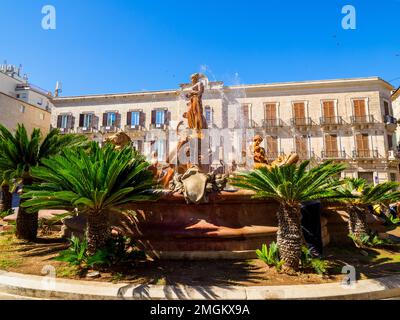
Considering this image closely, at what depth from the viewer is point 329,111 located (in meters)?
29.7

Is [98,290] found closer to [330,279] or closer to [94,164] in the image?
[94,164]

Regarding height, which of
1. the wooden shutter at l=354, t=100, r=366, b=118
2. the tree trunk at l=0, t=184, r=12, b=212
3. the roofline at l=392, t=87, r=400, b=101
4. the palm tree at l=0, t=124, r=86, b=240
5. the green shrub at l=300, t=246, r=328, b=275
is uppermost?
the roofline at l=392, t=87, r=400, b=101

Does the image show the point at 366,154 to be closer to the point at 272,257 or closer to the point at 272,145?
the point at 272,145

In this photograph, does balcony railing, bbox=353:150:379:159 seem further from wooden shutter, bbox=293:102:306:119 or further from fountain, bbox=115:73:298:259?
fountain, bbox=115:73:298:259

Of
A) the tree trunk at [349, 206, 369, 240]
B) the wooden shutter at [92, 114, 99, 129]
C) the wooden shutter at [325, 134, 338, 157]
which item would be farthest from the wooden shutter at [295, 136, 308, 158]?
the wooden shutter at [92, 114, 99, 129]

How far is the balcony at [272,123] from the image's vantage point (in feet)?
99.2

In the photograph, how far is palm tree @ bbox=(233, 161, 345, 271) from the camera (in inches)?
182

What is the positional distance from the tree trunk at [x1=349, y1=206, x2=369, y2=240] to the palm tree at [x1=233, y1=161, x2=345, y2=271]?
2734mm

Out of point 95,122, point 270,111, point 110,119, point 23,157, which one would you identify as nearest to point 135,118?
point 110,119

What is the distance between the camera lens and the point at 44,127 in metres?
35.6

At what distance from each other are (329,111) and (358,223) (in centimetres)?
2612

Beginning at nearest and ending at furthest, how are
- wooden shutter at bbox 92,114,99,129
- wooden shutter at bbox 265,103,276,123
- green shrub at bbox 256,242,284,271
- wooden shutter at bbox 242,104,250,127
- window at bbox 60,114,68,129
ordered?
green shrub at bbox 256,242,284,271 → wooden shutter at bbox 265,103,276,123 → wooden shutter at bbox 242,104,250,127 → wooden shutter at bbox 92,114,99,129 → window at bbox 60,114,68,129

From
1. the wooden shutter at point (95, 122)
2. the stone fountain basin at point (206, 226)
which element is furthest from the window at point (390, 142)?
the wooden shutter at point (95, 122)

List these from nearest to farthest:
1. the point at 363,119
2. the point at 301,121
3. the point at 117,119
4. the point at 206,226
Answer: the point at 206,226 < the point at 363,119 < the point at 301,121 < the point at 117,119
